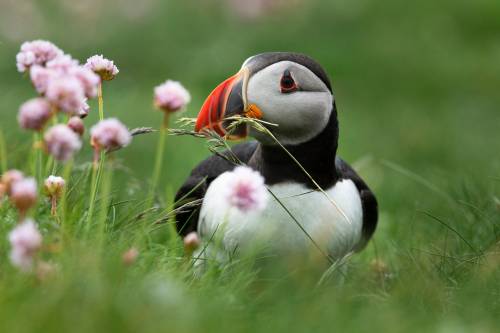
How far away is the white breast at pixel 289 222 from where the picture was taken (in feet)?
12.5

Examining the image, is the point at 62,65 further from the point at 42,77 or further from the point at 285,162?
the point at 285,162

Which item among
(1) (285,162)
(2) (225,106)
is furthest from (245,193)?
(1) (285,162)

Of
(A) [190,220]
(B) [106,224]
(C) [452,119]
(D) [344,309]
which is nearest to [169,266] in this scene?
(B) [106,224]

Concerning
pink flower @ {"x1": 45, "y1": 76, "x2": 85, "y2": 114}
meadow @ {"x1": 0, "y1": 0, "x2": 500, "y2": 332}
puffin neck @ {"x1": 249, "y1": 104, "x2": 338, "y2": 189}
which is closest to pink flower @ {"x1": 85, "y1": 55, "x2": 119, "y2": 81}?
meadow @ {"x1": 0, "y1": 0, "x2": 500, "y2": 332}

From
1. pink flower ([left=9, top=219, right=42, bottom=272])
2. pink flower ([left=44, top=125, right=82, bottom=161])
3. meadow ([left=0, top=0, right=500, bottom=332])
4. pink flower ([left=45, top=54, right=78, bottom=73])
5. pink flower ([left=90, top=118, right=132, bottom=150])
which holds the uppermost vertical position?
pink flower ([left=45, top=54, right=78, bottom=73])

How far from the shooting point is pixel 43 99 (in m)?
2.76

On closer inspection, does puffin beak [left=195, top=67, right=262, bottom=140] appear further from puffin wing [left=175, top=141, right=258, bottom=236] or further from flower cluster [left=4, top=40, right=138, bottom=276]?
flower cluster [left=4, top=40, right=138, bottom=276]

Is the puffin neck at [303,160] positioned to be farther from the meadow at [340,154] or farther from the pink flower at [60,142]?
the pink flower at [60,142]

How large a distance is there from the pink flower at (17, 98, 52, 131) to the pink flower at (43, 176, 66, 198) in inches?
22.8

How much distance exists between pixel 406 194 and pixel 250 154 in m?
2.43

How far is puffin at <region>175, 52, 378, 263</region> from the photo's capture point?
3752 mm

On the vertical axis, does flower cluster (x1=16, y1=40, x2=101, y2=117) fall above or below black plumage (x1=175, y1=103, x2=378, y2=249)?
above

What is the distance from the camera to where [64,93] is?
2664 millimetres

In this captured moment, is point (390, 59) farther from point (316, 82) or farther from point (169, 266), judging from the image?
point (169, 266)
